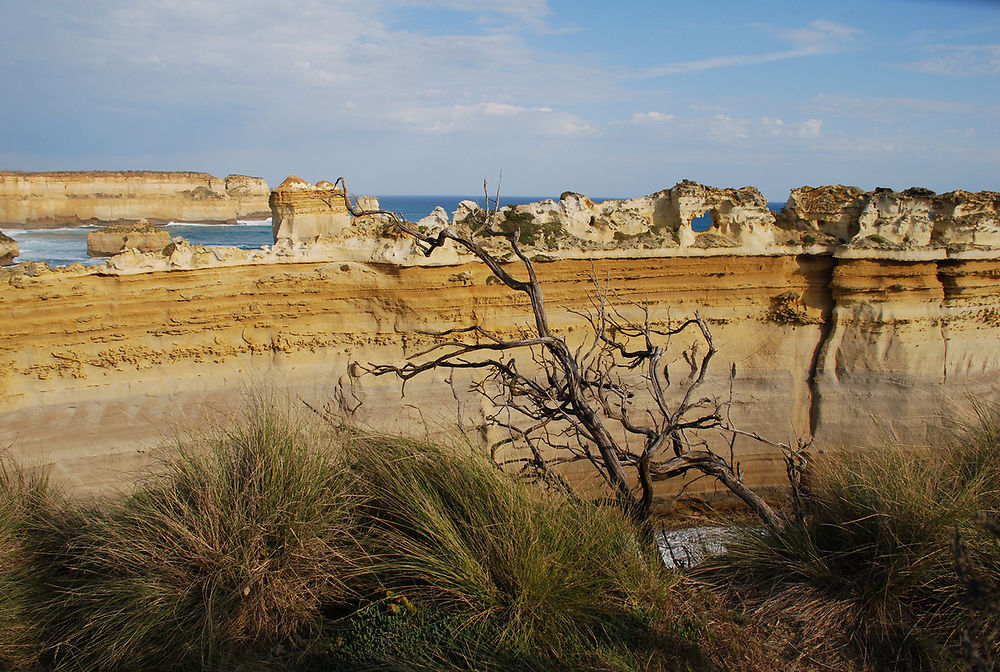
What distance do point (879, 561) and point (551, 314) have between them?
21.1 feet

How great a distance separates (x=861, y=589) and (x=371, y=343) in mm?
6756

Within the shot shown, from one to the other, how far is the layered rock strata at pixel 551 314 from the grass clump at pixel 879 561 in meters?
4.68

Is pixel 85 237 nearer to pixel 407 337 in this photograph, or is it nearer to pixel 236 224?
pixel 236 224

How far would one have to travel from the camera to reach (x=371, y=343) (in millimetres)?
8492

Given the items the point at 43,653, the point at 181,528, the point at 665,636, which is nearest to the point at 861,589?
the point at 665,636

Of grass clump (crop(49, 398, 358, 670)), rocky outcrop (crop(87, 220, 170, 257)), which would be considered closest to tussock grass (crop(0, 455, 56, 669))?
grass clump (crop(49, 398, 358, 670))

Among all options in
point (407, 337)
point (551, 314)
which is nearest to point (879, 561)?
point (551, 314)

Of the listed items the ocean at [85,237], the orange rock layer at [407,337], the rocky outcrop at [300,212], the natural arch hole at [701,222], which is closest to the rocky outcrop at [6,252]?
the ocean at [85,237]

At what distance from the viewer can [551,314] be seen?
895 cm

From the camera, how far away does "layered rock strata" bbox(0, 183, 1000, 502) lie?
7.34 m

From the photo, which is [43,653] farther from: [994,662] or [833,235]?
[833,235]

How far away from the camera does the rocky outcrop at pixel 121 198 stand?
4819 cm

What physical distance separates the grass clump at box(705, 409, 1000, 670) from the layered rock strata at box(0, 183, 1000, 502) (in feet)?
15.4

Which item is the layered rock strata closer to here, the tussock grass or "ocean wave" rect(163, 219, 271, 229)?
the tussock grass
